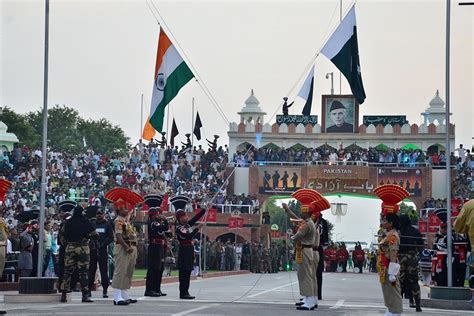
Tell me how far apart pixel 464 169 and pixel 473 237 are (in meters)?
57.7

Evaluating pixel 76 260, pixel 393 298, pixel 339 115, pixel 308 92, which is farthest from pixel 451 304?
pixel 339 115

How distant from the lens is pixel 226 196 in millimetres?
74562

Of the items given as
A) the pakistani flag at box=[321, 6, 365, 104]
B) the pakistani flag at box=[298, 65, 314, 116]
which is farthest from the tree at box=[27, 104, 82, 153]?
the pakistani flag at box=[321, 6, 365, 104]

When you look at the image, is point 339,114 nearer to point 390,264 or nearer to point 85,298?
point 85,298

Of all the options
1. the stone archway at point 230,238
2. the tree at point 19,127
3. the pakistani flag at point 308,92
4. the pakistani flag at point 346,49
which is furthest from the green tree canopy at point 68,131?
the pakistani flag at point 346,49

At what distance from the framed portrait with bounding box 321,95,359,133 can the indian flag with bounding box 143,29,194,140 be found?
47119 millimetres

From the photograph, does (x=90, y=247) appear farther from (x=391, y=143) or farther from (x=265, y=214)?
(x=391, y=143)

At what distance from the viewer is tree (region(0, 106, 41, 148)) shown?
10275cm

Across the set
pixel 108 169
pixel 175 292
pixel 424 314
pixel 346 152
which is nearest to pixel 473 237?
pixel 424 314

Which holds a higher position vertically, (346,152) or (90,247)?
(346,152)

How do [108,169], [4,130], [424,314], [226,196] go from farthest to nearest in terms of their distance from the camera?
[4,130], [226,196], [108,169], [424,314]

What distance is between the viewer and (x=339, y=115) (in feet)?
284

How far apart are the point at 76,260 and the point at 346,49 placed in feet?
66.9

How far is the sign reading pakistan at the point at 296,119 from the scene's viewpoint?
89375 millimetres
